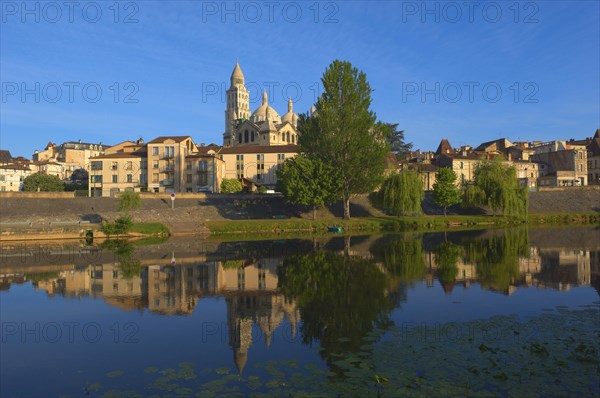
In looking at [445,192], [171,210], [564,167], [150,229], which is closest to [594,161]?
[564,167]

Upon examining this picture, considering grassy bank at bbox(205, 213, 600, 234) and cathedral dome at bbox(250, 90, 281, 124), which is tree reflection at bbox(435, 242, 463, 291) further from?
cathedral dome at bbox(250, 90, 281, 124)

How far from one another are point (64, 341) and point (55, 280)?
1517cm

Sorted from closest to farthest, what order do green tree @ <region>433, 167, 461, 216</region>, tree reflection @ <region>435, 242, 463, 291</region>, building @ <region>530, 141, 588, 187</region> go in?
tree reflection @ <region>435, 242, 463, 291</region> → green tree @ <region>433, 167, 461, 216</region> → building @ <region>530, 141, 588, 187</region>

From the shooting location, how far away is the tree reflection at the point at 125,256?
34188mm

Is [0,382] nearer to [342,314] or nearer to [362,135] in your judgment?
[342,314]

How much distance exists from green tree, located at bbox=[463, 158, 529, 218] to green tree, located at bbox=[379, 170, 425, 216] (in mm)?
10959

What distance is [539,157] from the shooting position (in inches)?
5192

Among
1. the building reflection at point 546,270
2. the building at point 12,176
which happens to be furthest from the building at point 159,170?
the building reflection at point 546,270

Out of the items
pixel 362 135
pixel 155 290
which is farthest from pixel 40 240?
pixel 362 135

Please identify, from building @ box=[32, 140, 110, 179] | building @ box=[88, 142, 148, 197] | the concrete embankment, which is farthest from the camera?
building @ box=[32, 140, 110, 179]

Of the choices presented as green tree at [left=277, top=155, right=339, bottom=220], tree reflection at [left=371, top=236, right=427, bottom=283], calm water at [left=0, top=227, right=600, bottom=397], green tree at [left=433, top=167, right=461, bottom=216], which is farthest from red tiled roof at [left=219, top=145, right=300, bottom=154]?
calm water at [left=0, top=227, right=600, bottom=397]

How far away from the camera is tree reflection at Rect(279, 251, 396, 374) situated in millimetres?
17516

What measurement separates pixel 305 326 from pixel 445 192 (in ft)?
227

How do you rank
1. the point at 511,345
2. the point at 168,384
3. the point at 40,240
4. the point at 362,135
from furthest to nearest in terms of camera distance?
1. the point at 362,135
2. the point at 40,240
3. the point at 511,345
4. the point at 168,384
